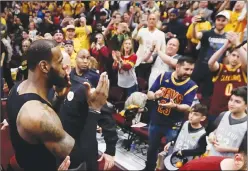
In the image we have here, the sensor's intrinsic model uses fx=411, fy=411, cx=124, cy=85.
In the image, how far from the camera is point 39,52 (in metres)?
1.37

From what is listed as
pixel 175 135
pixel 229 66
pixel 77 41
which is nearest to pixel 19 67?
pixel 77 41

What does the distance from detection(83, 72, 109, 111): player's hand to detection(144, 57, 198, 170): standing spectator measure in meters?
0.19

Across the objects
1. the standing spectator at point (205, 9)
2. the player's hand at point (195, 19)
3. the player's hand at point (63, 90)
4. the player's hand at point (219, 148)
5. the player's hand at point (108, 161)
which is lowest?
the player's hand at point (108, 161)

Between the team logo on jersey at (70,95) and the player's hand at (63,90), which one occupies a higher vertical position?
the player's hand at (63,90)

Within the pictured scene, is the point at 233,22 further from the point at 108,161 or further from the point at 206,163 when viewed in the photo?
the point at 108,161

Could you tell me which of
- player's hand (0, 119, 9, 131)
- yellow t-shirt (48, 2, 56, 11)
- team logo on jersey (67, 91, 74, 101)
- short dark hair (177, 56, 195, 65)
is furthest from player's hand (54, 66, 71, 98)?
short dark hair (177, 56, 195, 65)

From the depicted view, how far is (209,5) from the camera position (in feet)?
5.12

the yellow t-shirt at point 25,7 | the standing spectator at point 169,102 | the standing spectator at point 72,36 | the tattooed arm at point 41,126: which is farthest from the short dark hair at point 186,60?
the yellow t-shirt at point 25,7

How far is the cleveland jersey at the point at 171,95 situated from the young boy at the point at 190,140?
0.04 meters

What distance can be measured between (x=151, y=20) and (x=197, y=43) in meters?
0.21

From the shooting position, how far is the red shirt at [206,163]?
1527mm

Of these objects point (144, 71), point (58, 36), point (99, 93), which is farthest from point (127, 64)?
point (58, 36)

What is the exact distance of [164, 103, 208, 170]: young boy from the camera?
62.4 inches

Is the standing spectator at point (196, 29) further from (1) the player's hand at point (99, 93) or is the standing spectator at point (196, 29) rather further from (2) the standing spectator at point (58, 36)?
(2) the standing spectator at point (58, 36)
